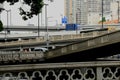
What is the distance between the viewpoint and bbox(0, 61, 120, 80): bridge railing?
33.8ft

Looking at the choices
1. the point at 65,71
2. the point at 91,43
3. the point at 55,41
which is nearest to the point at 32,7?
the point at 65,71

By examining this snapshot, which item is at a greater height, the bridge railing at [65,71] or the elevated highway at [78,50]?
the bridge railing at [65,71]

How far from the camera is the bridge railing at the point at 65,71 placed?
33.8 ft

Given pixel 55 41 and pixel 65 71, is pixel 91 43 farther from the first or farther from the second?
pixel 55 41

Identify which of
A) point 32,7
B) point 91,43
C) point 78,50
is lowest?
point 78,50

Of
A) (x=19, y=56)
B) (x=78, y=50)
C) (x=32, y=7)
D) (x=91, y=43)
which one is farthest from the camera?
(x=19, y=56)

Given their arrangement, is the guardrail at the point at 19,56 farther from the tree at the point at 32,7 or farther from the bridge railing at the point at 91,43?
the tree at the point at 32,7

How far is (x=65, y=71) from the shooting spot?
34.4 ft

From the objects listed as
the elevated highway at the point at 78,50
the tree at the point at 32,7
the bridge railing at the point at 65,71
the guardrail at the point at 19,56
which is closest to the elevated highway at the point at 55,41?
the elevated highway at the point at 78,50

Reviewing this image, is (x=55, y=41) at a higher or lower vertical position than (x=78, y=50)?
lower

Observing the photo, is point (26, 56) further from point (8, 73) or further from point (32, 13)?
point (8, 73)

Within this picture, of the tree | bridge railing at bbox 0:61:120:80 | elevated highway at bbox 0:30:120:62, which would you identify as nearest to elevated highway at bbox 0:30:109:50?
elevated highway at bbox 0:30:120:62

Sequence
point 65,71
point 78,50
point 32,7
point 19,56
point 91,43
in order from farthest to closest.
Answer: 1. point 19,56
2. point 78,50
3. point 91,43
4. point 32,7
5. point 65,71

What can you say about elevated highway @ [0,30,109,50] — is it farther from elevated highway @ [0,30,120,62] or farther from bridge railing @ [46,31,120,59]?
bridge railing @ [46,31,120,59]
